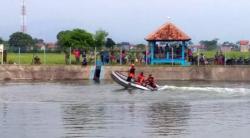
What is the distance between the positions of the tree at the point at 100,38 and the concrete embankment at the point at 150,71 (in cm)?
1356

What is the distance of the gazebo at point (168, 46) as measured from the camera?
174 feet

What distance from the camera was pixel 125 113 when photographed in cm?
2516

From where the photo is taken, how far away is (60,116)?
24.1 m

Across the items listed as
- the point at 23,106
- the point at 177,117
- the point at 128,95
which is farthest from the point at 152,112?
the point at 128,95

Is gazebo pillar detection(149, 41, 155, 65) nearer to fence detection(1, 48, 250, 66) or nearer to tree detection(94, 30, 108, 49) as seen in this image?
fence detection(1, 48, 250, 66)

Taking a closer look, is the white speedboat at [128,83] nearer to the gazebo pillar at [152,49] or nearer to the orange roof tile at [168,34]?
the gazebo pillar at [152,49]

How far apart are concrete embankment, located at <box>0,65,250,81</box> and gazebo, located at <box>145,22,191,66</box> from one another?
6.20ft

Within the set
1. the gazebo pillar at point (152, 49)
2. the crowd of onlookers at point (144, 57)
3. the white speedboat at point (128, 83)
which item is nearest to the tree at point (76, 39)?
the crowd of onlookers at point (144, 57)

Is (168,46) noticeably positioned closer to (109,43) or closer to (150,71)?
(150,71)

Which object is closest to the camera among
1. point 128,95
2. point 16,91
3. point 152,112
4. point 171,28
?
point 152,112

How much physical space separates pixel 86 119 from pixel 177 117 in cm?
331

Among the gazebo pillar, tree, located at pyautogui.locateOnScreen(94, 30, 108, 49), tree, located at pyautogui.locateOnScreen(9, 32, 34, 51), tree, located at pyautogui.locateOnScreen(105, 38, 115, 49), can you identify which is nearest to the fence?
the gazebo pillar

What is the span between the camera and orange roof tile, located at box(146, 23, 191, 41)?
53.5 m

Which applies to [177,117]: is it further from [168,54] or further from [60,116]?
[168,54]
